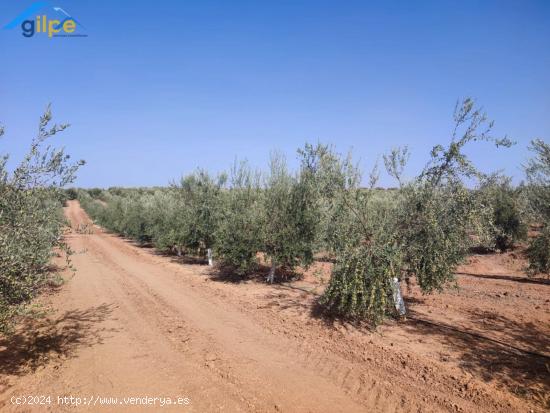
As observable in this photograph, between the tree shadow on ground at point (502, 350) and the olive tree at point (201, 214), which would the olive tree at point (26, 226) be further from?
the olive tree at point (201, 214)

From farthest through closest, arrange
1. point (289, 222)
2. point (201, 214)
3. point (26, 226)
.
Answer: point (201, 214)
point (289, 222)
point (26, 226)

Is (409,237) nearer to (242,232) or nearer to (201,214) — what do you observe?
(242,232)

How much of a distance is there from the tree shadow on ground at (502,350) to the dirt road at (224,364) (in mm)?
471

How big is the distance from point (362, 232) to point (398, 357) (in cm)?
303

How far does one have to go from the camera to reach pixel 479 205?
8.06 m

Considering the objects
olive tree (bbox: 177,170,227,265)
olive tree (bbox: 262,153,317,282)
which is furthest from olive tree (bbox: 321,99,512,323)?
olive tree (bbox: 177,170,227,265)

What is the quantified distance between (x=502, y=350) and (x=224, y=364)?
5.91m

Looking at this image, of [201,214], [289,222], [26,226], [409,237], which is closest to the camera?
[26,226]

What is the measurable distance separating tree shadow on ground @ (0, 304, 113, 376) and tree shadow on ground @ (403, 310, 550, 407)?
7.91 meters

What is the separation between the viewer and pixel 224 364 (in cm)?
682

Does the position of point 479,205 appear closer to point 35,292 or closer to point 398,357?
point 398,357

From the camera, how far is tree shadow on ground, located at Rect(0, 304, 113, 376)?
681 cm

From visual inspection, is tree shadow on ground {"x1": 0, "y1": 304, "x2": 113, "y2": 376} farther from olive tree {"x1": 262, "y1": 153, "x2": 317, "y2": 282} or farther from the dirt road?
olive tree {"x1": 262, "y1": 153, "x2": 317, "y2": 282}

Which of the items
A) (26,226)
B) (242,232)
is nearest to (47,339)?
(26,226)
